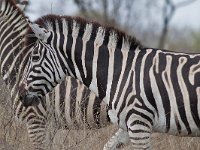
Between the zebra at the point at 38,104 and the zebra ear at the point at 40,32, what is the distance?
0.57 meters

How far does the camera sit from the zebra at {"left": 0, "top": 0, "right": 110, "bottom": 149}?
873 centimetres

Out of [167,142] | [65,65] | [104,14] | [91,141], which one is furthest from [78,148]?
[104,14]

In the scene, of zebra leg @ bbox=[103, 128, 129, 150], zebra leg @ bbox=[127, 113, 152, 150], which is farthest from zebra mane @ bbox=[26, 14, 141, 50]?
zebra leg @ bbox=[103, 128, 129, 150]

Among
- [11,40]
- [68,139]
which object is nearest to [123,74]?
[68,139]

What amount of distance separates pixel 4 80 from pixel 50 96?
635mm

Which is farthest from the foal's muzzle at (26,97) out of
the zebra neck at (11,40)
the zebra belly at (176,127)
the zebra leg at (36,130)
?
the zebra belly at (176,127)

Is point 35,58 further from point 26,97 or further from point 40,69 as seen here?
point 26,97

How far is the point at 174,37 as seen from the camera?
147 ft

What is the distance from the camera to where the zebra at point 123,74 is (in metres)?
7.38

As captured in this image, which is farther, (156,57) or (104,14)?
(104,14)

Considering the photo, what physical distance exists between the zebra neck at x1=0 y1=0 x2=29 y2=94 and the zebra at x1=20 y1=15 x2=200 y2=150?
1004 mm

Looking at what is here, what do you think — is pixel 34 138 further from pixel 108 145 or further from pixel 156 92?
pixel 156 92

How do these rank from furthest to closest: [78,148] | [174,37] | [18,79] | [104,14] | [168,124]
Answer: [174,37]
[104,14]
[18,79]
[78,148]
[168,124]

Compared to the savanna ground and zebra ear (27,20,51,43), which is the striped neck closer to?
zebra ear (27,20,51,43)
